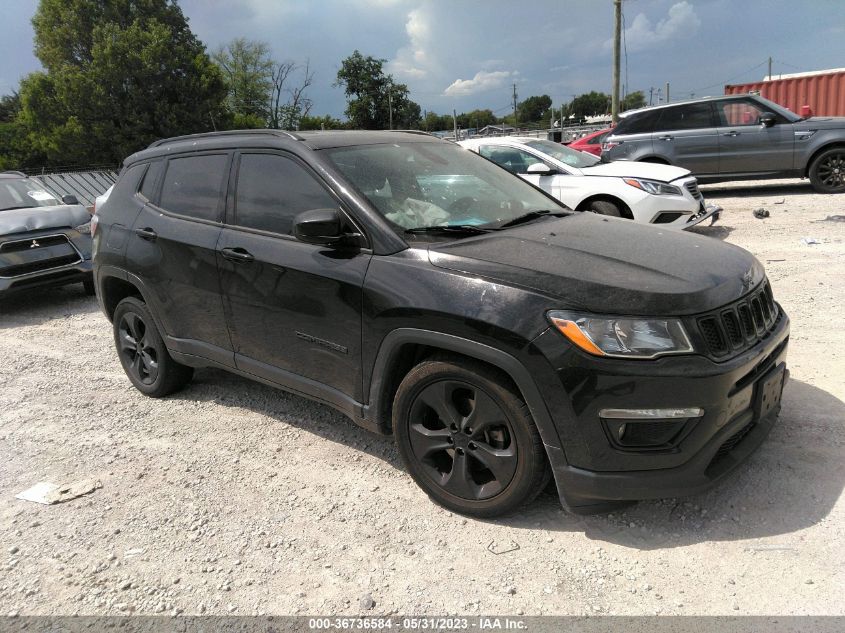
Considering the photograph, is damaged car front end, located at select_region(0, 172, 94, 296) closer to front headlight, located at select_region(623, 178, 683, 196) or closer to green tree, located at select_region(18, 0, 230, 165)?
front headlight, located at select_region(623, 178, 683, 196)

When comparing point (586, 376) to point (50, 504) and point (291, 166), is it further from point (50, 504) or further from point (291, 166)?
point (50, 504)

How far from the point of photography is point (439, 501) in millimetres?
2943

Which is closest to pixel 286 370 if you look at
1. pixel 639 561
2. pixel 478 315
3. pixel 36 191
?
pixel 478 315

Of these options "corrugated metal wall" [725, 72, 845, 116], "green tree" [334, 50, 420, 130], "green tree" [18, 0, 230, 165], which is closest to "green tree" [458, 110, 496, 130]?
"green tree" [334, 50, 420, 130]

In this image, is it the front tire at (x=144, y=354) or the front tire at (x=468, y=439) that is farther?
the front tire at (x=144, y=354)

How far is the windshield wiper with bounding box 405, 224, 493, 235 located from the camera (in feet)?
10.1

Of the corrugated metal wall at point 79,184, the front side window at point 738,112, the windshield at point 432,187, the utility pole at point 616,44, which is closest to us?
the windshield at point 432,187

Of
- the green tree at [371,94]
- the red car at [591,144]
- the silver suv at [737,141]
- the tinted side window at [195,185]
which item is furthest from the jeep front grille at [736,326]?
the green tree at [371,94]

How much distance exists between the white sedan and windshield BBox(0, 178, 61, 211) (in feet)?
18.6

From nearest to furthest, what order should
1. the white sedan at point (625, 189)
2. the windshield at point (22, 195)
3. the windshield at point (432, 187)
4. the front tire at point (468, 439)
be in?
1. the front tire at point (468, 439)
2. the windshield at point (432, 187)
3. the white sedan at point (625, 189)
4. the windshield at point (22, 195)

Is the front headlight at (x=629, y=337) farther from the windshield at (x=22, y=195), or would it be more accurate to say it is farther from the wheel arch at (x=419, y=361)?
the windshield at (x=22, y=195)

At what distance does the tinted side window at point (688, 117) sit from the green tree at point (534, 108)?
8956 cm

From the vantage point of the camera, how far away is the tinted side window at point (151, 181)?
434cm

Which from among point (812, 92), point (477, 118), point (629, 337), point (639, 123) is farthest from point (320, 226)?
point (477, 118)
